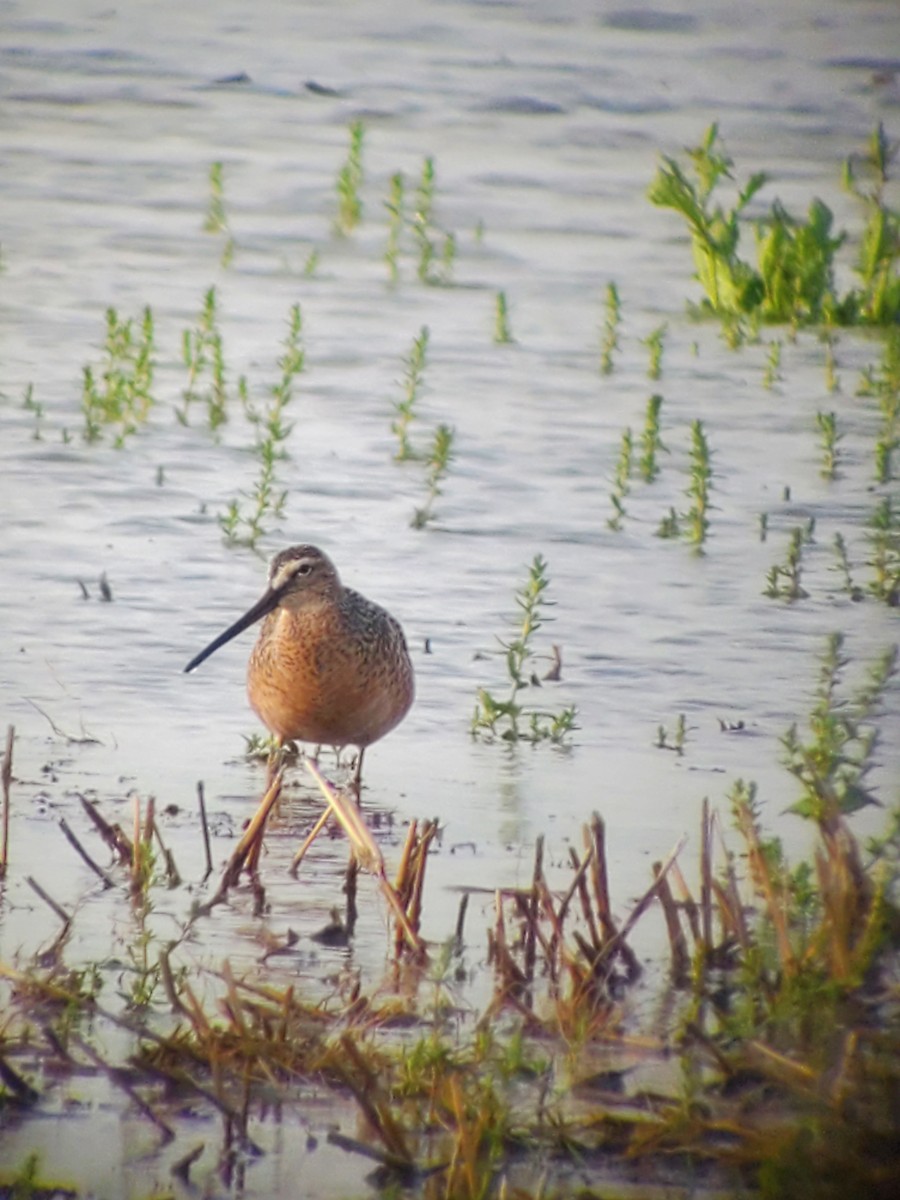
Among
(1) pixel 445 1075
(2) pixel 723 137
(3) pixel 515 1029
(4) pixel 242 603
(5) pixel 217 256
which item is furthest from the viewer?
(2) pixel 723 137

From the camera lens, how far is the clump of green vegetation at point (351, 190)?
43.4 ft

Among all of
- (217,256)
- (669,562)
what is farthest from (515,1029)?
(217,256)

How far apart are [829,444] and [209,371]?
10.6 feet

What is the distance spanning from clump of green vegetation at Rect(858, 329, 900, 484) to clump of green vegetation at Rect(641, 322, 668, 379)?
3.32 feet

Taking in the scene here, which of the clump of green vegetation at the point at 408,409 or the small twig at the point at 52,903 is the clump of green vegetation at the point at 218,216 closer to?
the clump of green vegetation at the point at 408,409

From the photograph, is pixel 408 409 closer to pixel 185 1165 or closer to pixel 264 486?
pixel 264 486

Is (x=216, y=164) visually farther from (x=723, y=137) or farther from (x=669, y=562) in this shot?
(x=669, y=562)

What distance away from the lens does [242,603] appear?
837cm

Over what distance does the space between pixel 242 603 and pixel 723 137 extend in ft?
27.2

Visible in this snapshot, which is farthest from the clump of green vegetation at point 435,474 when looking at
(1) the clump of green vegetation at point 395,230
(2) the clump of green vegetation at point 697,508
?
(1) the clump of green vegetation at point 395,230

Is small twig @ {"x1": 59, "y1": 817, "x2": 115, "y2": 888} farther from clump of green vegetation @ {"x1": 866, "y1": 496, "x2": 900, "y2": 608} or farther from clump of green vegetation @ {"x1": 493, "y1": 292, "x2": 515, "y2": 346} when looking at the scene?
clump of green vegetation @ {"x1": 493, "y1": 292, "x2": 515, "y2": 346}

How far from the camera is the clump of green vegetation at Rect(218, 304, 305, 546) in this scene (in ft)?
29.2

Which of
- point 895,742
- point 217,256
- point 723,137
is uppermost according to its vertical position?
point 723,137

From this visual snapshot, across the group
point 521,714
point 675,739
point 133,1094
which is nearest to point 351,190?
point 521,714
